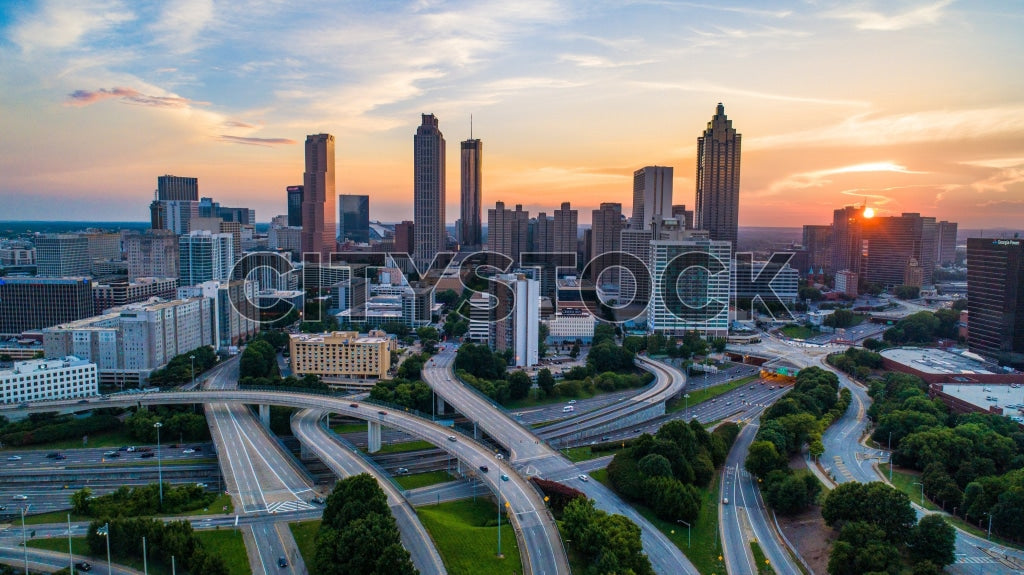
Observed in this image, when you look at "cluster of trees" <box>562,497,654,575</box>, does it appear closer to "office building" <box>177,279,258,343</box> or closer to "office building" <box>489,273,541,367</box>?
"office building" <box>489,273,541,367</box>

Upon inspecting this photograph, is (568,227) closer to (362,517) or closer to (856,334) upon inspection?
(856,334)

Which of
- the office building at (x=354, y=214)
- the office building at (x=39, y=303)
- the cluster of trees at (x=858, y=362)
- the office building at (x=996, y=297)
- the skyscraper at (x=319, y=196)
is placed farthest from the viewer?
the office building at (x=354, y=214)

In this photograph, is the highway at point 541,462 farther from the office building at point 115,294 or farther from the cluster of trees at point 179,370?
the office building at point 115,294

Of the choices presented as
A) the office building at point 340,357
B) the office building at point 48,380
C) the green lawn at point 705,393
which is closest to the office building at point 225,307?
the office building at point 340,357

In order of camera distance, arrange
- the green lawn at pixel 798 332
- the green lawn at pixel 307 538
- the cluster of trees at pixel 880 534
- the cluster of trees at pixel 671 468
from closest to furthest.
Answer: the green lawn at pixel 307 538, the cluster of trees at pixel 880 534, the cluster of trees at pixel 671 468, the green lawn at pixel 798 332

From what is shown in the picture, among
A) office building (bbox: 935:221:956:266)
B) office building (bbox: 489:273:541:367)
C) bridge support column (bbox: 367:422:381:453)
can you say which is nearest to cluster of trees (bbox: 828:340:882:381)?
office building (bbox: 489:273:541:367)

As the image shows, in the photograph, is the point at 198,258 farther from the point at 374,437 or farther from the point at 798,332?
the point at 798,332

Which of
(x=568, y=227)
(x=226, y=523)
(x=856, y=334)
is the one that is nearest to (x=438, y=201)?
(x=568, y=227)

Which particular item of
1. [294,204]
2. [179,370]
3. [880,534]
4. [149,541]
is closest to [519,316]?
[179,370]
